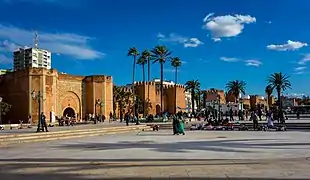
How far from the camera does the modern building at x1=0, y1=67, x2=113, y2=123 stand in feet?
172

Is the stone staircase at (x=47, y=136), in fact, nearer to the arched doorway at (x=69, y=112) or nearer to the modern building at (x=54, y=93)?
the modern building at (x=54, y=93)

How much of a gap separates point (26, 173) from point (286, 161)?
6666 mm

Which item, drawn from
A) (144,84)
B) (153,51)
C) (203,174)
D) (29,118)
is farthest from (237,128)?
(144,84)

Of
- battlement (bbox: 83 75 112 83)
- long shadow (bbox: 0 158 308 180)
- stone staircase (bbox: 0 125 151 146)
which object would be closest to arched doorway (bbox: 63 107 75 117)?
battlement (bbox: 83 75 112 83)

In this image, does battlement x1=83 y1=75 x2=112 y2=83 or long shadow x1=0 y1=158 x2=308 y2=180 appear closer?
long shadow x1=0 y1=158 x2=308 y2=180

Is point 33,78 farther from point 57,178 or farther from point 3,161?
point 57,178

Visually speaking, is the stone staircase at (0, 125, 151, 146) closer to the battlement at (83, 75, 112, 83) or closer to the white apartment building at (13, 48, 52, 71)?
the battlement at (83, 75, 112, 83)

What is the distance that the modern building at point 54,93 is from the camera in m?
52.3

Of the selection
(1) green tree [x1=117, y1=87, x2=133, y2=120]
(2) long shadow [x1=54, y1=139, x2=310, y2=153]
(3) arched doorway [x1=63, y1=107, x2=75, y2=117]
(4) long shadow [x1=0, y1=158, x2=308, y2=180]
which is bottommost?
(4) long shadow [x1=0, y1=158, x2=308, y2=180]

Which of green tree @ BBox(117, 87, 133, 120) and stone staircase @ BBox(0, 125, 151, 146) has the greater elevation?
green tree @ BBox(117, 87, 133, 120)

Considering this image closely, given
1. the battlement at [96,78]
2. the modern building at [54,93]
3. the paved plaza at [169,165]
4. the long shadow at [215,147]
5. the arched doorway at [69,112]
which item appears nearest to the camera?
the paved plaza at [169,165]

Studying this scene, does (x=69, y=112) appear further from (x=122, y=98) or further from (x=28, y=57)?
(x=28, y=57)

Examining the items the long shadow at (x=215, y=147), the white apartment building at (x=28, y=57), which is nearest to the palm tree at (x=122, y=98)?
the white apartment building at (x=28, y=57)

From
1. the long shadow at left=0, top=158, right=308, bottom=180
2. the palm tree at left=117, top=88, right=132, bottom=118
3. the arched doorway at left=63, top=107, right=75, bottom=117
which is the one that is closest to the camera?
the long shadow at left=0, top=158, right=308, bottom=180
